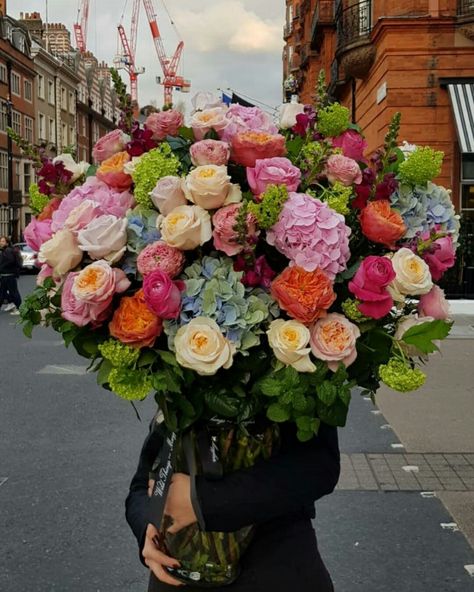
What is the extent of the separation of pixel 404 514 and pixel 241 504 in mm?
3477

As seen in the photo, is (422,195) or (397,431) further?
(397,431)

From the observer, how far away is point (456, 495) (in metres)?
5.48

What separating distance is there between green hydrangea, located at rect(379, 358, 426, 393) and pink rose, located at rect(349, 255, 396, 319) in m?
0.14

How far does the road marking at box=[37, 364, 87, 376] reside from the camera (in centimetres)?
1064

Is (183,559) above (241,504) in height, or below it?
below

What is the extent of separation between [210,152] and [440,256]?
26.6 inches

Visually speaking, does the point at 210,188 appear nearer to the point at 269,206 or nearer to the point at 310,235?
the point at 269,206

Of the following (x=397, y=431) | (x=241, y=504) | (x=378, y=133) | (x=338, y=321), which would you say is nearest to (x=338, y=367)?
(x=338, y=321)

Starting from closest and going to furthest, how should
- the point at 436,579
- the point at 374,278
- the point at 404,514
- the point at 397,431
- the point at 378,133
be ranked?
the point at 374,278 → the point at 436,579 → the point at 404,514 → the point at 397,431 → the point at 378,133

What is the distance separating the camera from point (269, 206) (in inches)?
75.5

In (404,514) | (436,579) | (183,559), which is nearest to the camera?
(183,559)

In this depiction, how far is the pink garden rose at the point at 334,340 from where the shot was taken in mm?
1909

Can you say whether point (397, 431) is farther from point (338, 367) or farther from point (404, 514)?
point (338, 367)

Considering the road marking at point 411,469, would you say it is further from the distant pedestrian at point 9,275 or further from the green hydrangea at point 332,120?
the distant pedestrian at point 9,275
